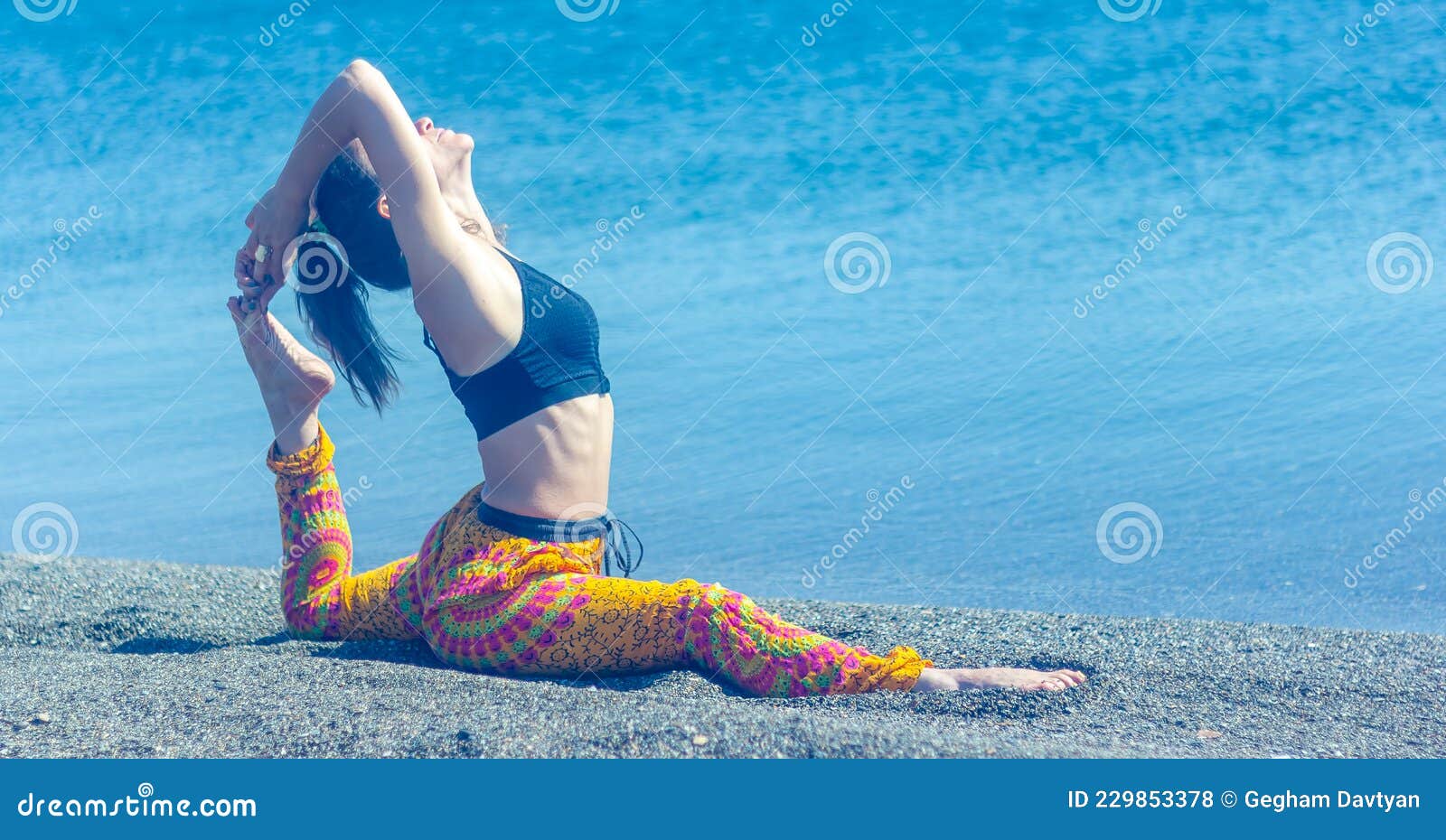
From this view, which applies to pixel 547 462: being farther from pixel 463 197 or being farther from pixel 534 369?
pixel 463 197

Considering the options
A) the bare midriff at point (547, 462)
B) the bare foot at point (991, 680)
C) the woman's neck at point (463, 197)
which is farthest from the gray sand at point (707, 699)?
the woman's neck at point (463, 197)

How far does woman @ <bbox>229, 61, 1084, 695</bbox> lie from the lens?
8.68ft

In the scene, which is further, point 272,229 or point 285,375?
point 285,375

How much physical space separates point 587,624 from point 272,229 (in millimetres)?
1162

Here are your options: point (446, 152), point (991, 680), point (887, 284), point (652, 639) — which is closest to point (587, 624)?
point (652, 639)

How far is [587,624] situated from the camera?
2732mm

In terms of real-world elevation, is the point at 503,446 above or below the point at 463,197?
below

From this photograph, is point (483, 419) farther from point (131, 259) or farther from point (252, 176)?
point (252, 176)

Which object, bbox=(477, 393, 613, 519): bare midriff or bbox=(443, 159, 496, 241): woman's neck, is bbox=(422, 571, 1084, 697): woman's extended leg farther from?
bbox=(443, 159, 496, 241): woman's neck

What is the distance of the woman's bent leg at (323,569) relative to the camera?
10.5ft

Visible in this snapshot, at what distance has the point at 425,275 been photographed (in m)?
2.66

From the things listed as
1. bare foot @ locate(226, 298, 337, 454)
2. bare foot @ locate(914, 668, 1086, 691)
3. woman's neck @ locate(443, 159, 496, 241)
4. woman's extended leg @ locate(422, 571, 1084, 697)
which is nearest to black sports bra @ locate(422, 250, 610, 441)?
woman's neck @ locate(443, 159, 496, 241)

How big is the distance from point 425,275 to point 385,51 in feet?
43.4

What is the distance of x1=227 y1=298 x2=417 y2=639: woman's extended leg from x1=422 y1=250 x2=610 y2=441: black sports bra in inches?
22.7
